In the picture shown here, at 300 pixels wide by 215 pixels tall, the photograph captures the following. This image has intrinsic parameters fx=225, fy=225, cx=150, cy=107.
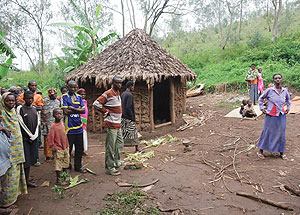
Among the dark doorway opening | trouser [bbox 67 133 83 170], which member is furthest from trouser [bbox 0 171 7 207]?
the dark doorway opening

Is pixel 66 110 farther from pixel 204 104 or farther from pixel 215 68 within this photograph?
pixel 215 68

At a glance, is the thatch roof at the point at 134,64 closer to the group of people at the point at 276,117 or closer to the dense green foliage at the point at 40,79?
the dense green foliage at the point at 40,79

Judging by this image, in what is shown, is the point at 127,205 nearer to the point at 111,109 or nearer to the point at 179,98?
the point at 111,109

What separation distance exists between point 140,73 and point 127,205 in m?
4.82

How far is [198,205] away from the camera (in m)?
3.16

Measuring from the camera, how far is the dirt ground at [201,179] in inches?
124

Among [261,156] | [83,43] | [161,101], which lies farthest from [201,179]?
[83,43]

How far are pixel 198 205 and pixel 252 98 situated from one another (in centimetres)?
Answer: 753

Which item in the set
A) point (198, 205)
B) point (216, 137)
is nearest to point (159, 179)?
point (198, 205)

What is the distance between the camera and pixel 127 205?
315 cm

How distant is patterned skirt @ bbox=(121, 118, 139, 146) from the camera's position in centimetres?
527

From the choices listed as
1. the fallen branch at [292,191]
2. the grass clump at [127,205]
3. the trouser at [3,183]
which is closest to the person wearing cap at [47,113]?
the trouser at [3,183]

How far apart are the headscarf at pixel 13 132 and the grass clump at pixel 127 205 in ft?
4.60

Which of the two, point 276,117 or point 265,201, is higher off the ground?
point 276,117
